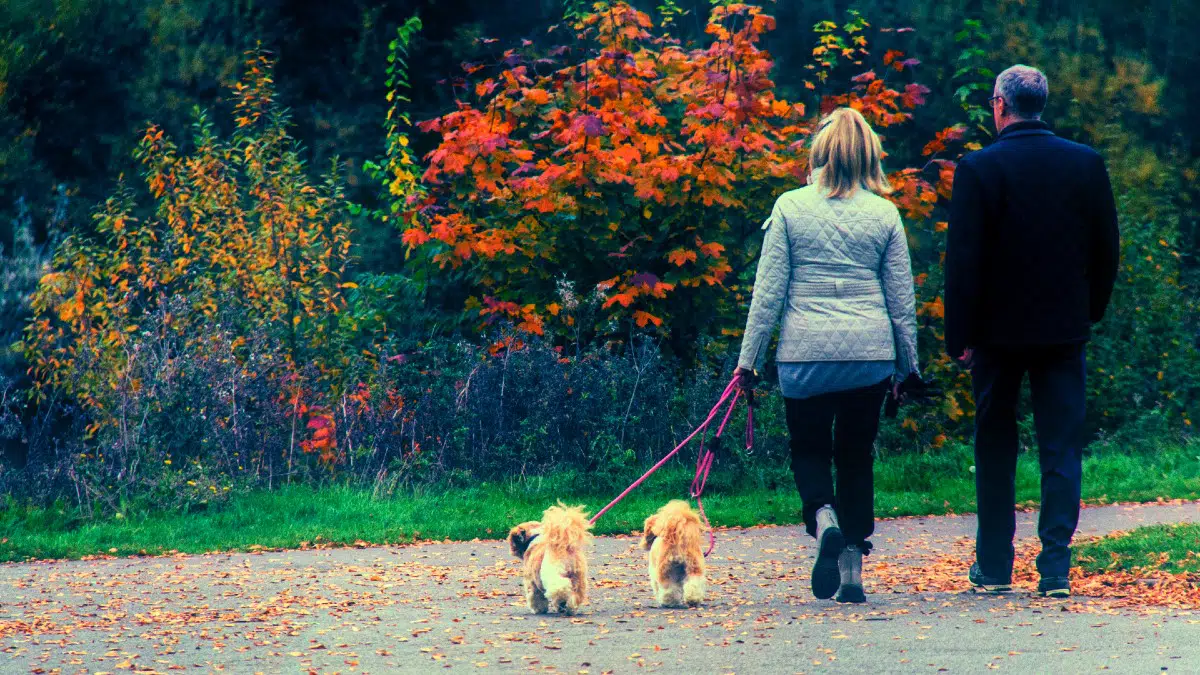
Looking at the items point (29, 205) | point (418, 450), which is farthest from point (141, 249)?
point (418, 450)

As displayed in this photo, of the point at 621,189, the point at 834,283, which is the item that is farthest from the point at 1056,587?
the point at 621,189

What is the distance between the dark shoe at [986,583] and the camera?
19.2 ft

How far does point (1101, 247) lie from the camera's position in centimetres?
575

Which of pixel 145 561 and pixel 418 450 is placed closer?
pixel 145 561

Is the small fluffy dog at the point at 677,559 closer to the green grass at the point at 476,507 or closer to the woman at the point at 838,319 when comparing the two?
the woman at the point at 838,319

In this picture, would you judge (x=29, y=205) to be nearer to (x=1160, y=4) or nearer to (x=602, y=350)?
(x=602, y=350)

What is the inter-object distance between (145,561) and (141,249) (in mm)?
4881

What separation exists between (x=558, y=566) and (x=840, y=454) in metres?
1.25

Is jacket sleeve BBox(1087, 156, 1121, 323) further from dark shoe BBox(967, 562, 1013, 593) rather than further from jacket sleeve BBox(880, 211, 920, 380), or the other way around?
dark shoe BBox(967, 562, 1013, 593)

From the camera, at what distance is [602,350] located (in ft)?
34.2

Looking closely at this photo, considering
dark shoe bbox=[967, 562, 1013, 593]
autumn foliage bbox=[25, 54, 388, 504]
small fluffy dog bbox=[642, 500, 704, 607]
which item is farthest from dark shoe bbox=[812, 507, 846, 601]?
autumn foliage bbox=[25, 54, 388, 504]

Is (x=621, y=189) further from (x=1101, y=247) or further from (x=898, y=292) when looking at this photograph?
(x=1101, y=247)

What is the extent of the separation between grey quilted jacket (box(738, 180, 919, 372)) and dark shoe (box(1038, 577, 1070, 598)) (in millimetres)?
987

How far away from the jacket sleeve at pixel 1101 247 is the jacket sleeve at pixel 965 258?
1.53 ft
